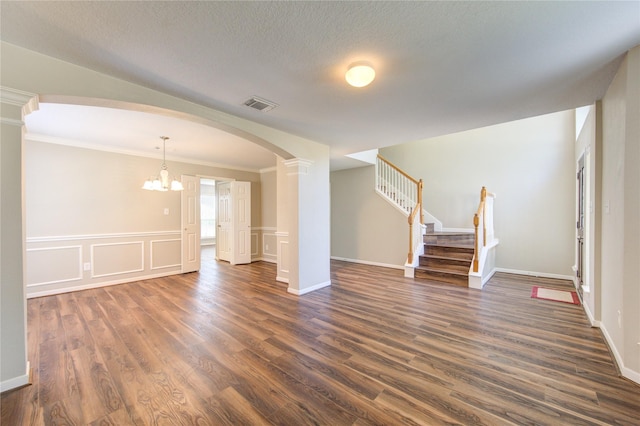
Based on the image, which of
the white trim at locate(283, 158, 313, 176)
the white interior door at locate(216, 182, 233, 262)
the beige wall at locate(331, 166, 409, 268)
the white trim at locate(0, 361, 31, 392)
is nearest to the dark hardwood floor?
the white trim at locate(0, 361, 31, 392)

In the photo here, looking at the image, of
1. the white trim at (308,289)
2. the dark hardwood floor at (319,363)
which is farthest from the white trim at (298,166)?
the dark hardwood floor at (319,363)

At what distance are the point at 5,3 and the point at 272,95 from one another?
5.64 ft

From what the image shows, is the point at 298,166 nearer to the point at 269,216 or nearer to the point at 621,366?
the point at 269,216

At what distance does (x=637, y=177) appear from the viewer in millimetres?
1811

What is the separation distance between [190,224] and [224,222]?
1.33 m

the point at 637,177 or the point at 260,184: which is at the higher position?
the point at 260,184

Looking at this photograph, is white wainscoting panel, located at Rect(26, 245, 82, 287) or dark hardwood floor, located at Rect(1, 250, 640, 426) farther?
white wainscoting panel, located at Rect(26, 245, 82, 287)

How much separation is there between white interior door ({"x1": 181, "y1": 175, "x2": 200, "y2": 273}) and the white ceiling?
11.1ft

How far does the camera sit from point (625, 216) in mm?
1916

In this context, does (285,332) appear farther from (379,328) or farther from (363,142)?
(363,142)

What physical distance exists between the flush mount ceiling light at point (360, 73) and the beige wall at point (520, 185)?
4848 mm

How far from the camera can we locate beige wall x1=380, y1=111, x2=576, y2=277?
4793mm

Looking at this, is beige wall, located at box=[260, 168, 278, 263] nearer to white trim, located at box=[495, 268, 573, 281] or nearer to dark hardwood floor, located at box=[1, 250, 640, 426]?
dark hardwood floor, located at box=[1, 250, 640, 426]

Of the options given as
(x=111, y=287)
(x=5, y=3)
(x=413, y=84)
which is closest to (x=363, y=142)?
(x=413, y=84)
